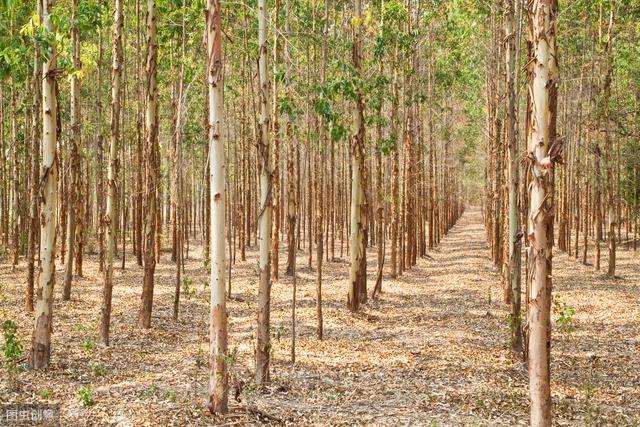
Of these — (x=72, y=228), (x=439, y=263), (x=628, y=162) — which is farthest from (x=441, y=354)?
(x=628, y=162)

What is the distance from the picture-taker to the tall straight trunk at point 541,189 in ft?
15.3

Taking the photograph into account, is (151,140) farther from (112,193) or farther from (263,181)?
(263,181)

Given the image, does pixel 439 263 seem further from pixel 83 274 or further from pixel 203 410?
pixel 203 410

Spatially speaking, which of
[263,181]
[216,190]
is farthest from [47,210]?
[216,190]

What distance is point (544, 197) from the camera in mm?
4641

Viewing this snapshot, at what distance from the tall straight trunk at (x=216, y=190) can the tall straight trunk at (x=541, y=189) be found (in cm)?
345

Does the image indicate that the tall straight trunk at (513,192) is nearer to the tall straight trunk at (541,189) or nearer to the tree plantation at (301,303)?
the tree plantation at (301,303)

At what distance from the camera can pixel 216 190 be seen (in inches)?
262

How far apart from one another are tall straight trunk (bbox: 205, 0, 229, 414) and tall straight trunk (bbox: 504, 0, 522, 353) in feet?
17.0

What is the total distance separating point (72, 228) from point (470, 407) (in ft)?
35.7

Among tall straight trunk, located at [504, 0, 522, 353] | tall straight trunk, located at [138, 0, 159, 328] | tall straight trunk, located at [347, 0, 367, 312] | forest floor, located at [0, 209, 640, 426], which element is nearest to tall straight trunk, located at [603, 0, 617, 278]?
forest floor, located at [0, 209, 640, 426]

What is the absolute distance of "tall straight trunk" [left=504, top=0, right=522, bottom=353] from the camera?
32.4ft

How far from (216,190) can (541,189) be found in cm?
356

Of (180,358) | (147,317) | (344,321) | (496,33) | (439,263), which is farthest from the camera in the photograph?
(439,263)
